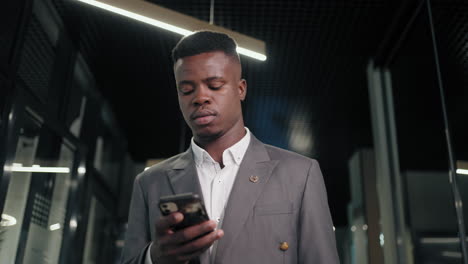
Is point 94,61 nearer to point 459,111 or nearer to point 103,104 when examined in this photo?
point 103,104

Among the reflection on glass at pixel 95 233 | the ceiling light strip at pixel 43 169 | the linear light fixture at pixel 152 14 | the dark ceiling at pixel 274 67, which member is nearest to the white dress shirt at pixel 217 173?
the linear light fixture at pixel 152 14

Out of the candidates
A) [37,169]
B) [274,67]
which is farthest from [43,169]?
[274,67]

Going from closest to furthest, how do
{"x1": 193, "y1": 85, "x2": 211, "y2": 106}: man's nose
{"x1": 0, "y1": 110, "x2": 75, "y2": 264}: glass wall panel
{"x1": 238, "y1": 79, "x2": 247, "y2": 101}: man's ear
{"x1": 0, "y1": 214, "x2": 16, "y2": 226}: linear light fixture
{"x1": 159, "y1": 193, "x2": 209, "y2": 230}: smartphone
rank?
1. {"x1": 159, "y1": 193, "x2": 209, "y2": 230}: smartphone
2. {"x1": 193, "y1": 85, "x2": 211, "y2": 106}: man's nose
3. {"x1": 238, "y1": 79, "x2": 247, "y2": 101}: man's ear
4. {"x1": 0, "y1": 214, "x2": 16, "y2": 226}: linear light fixture
5. {"x1": 0, "y1": 110, "x2": 75, "y2": 264}: glass wall panel

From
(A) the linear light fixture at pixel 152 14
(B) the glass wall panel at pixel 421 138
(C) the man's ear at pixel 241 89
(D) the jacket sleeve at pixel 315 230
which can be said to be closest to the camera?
(D) the jacket sleeve at pixel 315 230

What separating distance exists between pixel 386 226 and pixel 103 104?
12.0 ft

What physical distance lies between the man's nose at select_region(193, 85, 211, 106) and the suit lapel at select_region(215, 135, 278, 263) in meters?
0.18

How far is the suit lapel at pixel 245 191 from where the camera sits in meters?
1.04

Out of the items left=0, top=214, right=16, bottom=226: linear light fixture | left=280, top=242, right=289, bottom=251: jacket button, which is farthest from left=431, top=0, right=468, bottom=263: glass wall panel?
left=0, top=214, right=16, bottom=226: linear light fixture

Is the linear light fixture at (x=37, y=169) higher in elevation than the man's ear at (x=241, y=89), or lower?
higher

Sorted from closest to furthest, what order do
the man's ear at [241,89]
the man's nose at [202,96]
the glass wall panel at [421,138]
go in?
the man's nose at [202,96] → the man's ear at [241,89] → the glass wall panel at [421,138]

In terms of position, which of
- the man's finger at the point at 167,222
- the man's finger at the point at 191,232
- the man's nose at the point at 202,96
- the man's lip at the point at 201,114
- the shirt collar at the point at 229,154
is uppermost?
the man's nose at the point at 202,96

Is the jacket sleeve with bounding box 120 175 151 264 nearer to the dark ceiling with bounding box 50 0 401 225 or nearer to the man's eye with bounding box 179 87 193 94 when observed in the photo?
the man's eye with bounding box 179 87 193 94

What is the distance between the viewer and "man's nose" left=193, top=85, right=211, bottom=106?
1.13 metres

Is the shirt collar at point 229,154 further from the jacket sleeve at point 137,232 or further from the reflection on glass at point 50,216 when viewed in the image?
the reflection on glass at point 50,216
